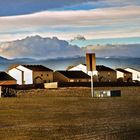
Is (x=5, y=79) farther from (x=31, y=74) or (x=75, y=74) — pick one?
(x=75, y=74)

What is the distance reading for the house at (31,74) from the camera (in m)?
83.4

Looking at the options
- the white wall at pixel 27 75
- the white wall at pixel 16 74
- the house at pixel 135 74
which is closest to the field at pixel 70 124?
the white wall at pixel 27 75

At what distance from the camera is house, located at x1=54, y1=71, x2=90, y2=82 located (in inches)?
3292

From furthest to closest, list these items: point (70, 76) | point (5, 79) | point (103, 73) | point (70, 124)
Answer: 1. point (103, 73)
2. point (70, 76)
3. point (5, 79)
4. point (70, 124)

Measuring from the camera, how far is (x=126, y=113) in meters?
24.7

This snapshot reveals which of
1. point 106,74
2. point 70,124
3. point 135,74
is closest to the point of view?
point 70,124

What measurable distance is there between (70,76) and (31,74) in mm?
6796

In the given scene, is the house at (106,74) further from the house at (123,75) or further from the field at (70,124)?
the field at (70,124)

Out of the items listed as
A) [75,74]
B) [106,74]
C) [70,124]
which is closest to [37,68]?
[75,74]

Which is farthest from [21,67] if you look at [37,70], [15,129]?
[15,129]

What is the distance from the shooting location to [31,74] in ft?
273

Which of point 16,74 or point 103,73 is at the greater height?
point 103,73

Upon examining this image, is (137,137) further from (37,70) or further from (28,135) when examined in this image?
(37,70)

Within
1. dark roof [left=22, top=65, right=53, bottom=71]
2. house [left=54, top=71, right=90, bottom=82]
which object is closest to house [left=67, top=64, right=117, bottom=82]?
house [left=54, top=71, right=90, bottom=82]
